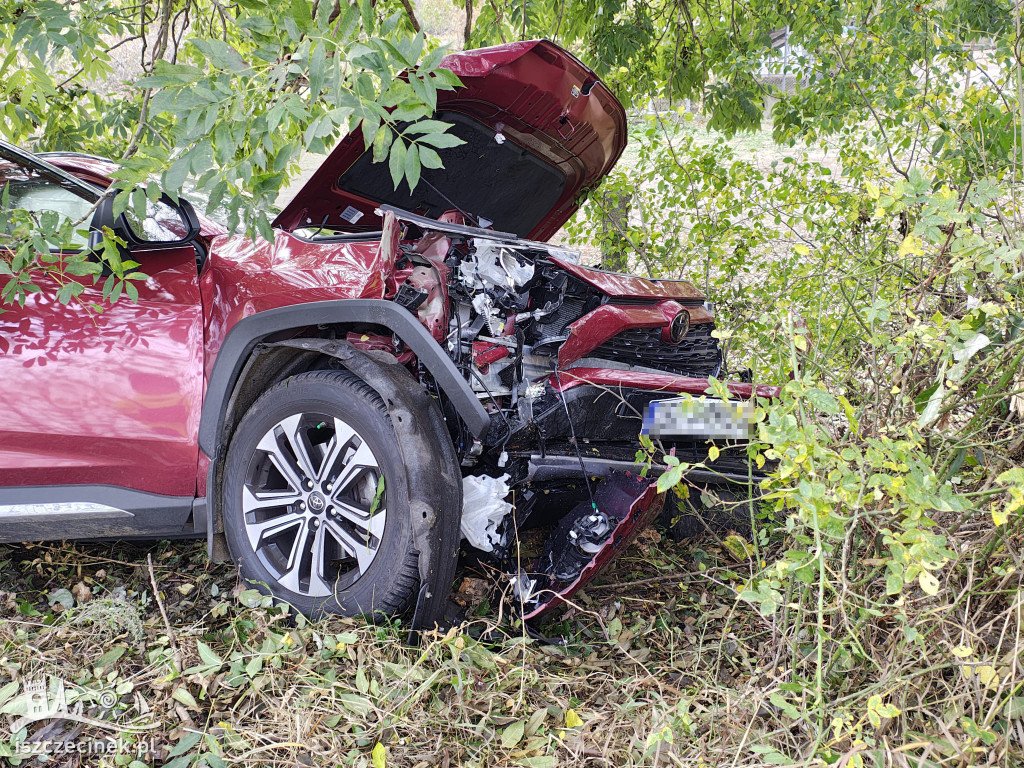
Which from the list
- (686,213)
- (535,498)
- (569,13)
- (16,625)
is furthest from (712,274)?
(16,625)

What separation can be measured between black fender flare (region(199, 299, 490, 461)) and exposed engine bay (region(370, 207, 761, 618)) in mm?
99

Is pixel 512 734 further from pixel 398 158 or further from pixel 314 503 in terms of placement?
pixel 398 158

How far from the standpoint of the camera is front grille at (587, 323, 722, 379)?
281 cm

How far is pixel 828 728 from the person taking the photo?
1749mm

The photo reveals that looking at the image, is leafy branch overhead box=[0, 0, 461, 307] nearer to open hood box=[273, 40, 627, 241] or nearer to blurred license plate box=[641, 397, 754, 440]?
open hood box=[273, 40, 627, 241]

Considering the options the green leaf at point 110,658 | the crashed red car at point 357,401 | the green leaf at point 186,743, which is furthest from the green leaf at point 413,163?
the green leaf at point 110,658

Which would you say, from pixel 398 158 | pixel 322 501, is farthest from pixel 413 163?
pixel 322 501

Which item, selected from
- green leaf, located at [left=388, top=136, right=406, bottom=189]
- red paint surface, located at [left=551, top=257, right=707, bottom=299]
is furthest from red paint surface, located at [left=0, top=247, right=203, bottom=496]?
red paint surface, located at [left=551, top=257, right=707, bottom=299]

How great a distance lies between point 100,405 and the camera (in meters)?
2.71

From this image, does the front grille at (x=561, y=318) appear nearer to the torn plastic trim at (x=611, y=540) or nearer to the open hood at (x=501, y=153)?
the torn plastic trim at (x=611, y=540)

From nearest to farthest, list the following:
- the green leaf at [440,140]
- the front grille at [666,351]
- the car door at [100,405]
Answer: the green leaf at [440,140], the car door at [100,405], the front grille at [666,351]

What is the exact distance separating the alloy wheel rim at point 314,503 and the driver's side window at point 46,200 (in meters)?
0.91

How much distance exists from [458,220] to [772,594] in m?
2.06

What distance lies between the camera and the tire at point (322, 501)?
238cm
